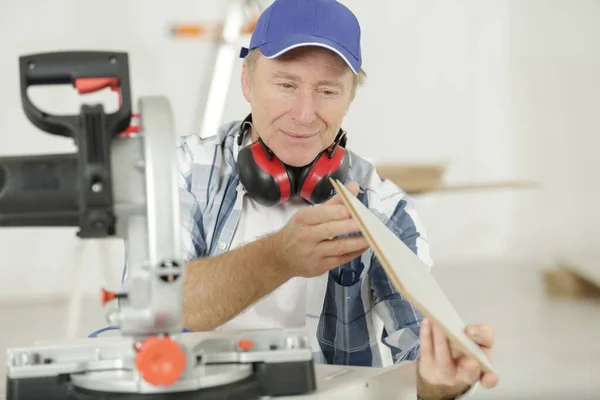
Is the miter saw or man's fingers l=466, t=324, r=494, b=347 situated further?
man's fingers l=466, t=324, r=494, b=347

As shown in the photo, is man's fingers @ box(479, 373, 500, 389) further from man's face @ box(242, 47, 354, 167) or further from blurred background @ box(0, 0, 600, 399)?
blurred background @ box(0, 0, 600, 399)

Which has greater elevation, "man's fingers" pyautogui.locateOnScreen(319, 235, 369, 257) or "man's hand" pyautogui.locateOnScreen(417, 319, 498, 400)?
"man's fingers" pyautogui.locateOnScreen(319, 235, 369, 257)

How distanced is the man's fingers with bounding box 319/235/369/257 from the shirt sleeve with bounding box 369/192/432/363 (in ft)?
1.25

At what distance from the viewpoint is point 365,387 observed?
1081mm

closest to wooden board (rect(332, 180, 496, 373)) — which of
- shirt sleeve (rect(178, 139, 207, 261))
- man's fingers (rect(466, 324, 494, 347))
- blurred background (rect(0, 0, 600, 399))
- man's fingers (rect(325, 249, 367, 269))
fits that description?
man's fingers (rect(466, 324, 494, 347))

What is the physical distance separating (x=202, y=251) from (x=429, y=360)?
702 millimetres

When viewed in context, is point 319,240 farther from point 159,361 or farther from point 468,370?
point 159,361

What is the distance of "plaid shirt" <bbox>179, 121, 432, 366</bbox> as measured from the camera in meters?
1.71

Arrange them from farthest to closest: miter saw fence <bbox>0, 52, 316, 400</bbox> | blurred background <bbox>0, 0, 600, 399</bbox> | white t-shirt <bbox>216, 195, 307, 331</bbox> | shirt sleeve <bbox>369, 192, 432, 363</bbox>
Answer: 1. blurred background <bbox>0, 0, 600, 399</bbox>
2. white t-shirt <bbox>216, 195, 307, 331</bbox>
3. shirt sleeve <bbox>369, 192, 432, 363</bbox>
4. miter saw fence <bbox>0, 52, 316, 400</bbox>

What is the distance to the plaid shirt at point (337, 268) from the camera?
1711 millimetres

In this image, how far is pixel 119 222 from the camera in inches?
36.7

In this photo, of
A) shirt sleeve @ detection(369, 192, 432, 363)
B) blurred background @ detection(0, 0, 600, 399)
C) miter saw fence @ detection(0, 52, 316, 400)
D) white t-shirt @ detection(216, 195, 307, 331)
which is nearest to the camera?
miter saw fence @ detection(0, 52, 316, 400)

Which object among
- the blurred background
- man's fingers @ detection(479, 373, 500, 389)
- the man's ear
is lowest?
man's fingers @ detection(479, 373, 500, 389)

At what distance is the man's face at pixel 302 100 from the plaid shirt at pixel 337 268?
154mm
